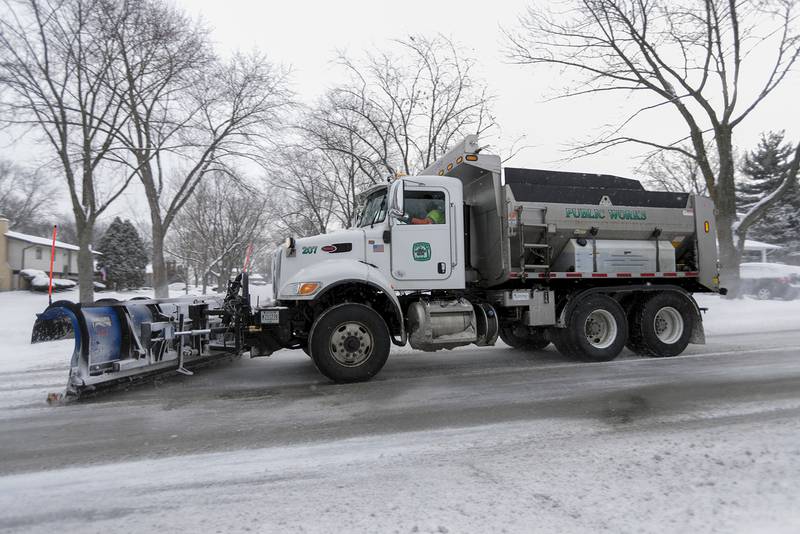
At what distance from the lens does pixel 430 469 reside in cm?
348

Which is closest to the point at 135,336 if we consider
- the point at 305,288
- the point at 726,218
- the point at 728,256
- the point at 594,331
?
the point at 305,288

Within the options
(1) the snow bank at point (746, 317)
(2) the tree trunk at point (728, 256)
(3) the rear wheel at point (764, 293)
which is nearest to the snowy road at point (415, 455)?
(1) the snow bank at point (746, 317)

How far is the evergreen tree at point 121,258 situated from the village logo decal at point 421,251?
37.4m

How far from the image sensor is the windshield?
7.23 metres

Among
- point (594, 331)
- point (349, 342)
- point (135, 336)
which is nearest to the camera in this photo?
point (135, 336)

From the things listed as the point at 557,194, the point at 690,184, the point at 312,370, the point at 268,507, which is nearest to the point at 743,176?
the point at 690,184

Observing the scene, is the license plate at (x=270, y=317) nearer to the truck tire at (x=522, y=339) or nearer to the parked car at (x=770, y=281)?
the truck tire at (x=522, y=339)

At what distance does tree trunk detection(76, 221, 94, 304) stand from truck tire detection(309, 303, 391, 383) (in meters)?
12.9

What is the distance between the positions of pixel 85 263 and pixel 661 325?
1669cm

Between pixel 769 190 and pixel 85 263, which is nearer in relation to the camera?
pixel 85 263

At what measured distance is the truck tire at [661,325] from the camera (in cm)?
821

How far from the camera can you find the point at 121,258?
3794 cm

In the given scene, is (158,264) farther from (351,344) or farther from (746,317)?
(746,317)

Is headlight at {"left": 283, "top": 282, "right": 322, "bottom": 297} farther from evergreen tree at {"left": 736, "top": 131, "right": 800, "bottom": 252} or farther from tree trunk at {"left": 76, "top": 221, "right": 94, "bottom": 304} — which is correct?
evergreen tree at {"left": 736, "top": 131, "right": 800, "bottom": 252}
